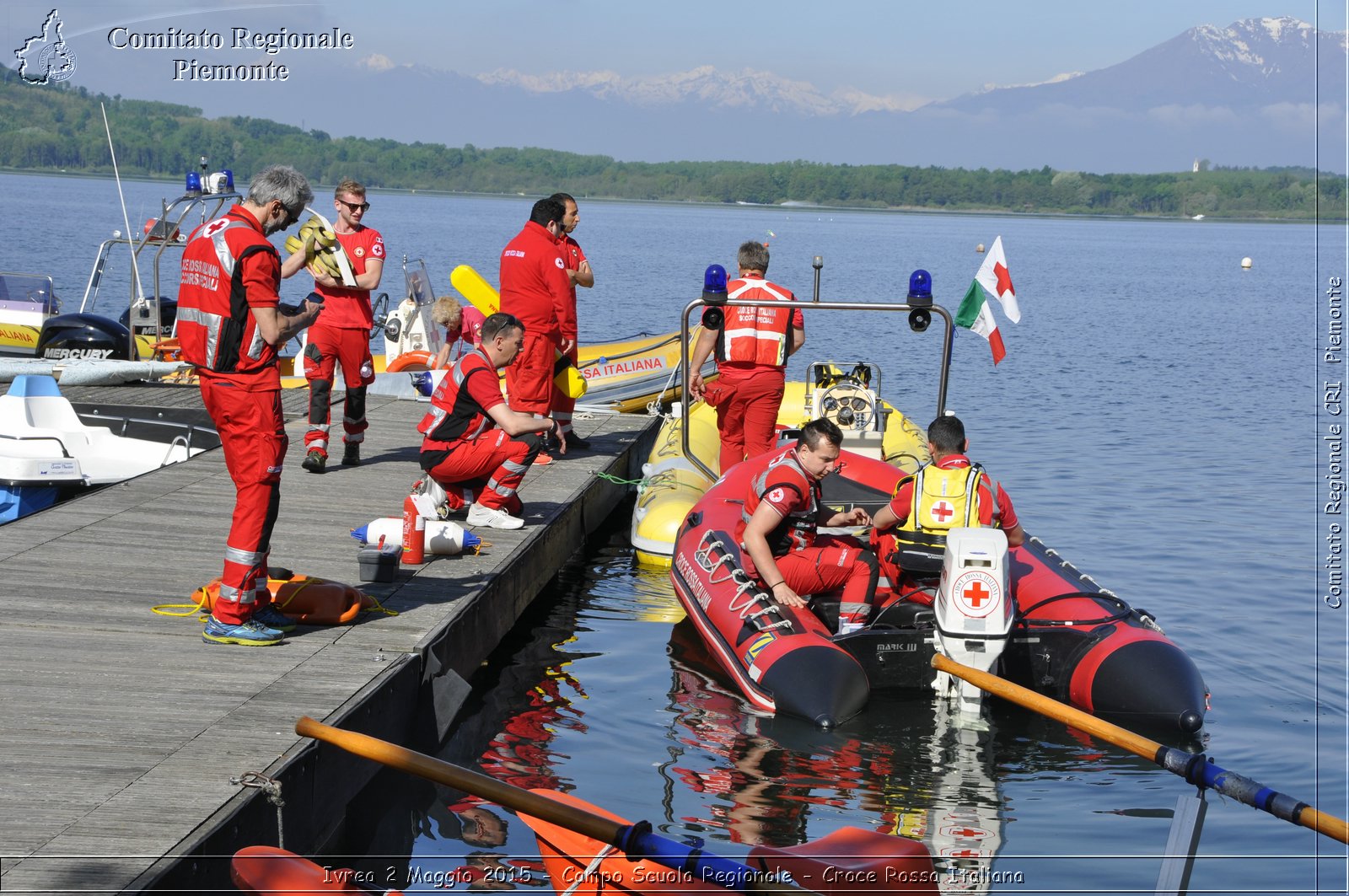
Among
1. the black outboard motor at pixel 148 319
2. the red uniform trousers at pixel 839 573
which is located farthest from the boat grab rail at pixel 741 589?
the black outboard motor at pixel 148 319

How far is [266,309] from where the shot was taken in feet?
16.7

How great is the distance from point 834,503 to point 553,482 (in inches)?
85.8

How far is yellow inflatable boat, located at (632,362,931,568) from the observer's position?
9.26 meters

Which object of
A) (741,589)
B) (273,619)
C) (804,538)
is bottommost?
(741,589)

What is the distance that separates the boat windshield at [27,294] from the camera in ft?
48.2

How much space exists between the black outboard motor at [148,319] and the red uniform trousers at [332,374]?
16.8 ft

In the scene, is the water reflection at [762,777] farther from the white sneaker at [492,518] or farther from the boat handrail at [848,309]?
the boat handrail at [848,309]

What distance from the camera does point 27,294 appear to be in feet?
49.1

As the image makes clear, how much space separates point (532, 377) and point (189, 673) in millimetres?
4453

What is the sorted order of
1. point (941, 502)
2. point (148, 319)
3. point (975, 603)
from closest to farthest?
point (975, 603) < point (941, 502) < point (148, 319)

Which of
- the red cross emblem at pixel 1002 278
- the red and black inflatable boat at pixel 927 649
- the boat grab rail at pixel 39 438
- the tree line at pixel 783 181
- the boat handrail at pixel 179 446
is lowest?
the red and black inflatable boat at pixel 927 649

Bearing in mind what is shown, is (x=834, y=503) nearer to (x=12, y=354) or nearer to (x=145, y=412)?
(x=145, y=412)

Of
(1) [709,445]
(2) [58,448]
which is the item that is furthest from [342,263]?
(1) [709,445]

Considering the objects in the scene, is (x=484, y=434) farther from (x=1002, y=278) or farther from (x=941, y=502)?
(x=1002, y=278)
